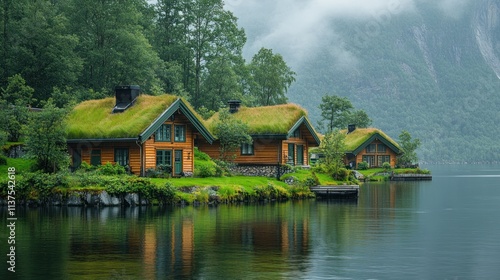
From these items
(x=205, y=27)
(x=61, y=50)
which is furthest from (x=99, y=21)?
(x=205, y=27)

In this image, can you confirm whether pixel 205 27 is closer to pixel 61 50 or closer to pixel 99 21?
pixel 99 21

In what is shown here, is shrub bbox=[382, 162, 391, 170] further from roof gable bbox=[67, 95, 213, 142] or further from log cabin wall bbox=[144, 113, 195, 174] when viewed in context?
roof gable bbox=[67, 95, 213, 142]

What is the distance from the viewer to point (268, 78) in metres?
122

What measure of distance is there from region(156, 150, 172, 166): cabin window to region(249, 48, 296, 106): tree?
60.3 m

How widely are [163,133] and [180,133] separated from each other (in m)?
2.26

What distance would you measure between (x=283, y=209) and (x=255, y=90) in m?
73.0

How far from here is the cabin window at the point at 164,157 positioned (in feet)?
197

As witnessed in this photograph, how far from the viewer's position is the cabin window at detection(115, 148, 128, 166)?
58.7 m

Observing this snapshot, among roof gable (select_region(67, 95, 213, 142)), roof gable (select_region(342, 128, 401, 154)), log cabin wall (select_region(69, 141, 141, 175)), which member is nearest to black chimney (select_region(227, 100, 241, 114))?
roof gable (select_region(67, 95, 213, 142))

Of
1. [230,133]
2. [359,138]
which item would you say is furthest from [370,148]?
[230,133]

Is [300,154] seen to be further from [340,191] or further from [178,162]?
[178,162]

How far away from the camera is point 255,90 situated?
120m

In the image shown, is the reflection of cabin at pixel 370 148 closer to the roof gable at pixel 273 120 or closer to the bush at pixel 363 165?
the bush at pixel 363 165

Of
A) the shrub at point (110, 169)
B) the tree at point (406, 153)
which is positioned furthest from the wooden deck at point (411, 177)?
the shrub at point (110, 169)
